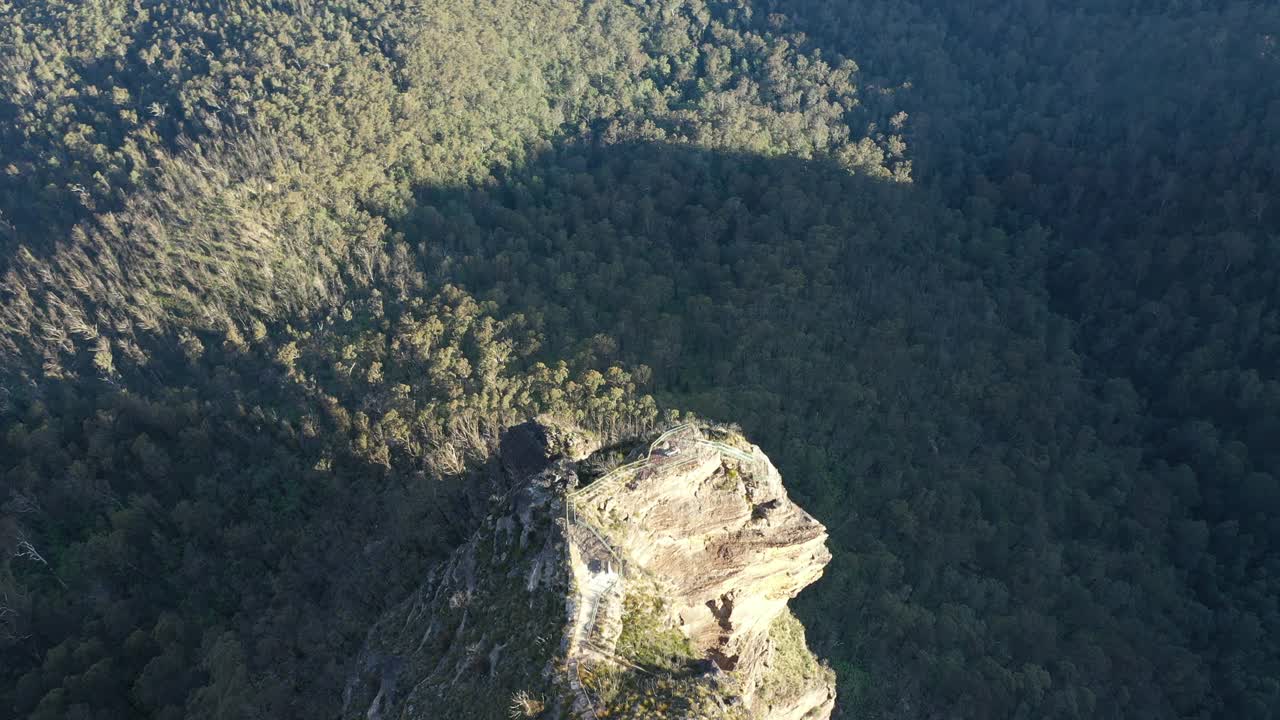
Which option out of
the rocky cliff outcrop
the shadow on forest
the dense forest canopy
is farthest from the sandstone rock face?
the shadow on forest

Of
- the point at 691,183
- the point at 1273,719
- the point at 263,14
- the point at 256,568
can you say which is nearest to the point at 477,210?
the point at 691,183

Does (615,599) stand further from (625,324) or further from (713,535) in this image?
(625,324)

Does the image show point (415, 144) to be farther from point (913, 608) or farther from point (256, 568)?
point (913, 608)

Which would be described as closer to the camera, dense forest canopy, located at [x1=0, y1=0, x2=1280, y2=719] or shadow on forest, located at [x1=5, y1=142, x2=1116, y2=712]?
dense forest canopy, located at [x1=0, y1=0, x2=1280, y2=719]

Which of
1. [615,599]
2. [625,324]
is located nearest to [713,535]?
[615,599]

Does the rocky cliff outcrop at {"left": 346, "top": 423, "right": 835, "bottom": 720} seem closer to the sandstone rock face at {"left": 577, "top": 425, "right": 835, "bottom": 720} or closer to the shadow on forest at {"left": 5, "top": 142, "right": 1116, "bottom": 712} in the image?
the sandstone rock face at {"left": 577, "top": 425, "right": 835, "bottom": 720}

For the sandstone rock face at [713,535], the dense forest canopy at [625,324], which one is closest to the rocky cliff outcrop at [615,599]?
the sandstone rock face at [713,535]
